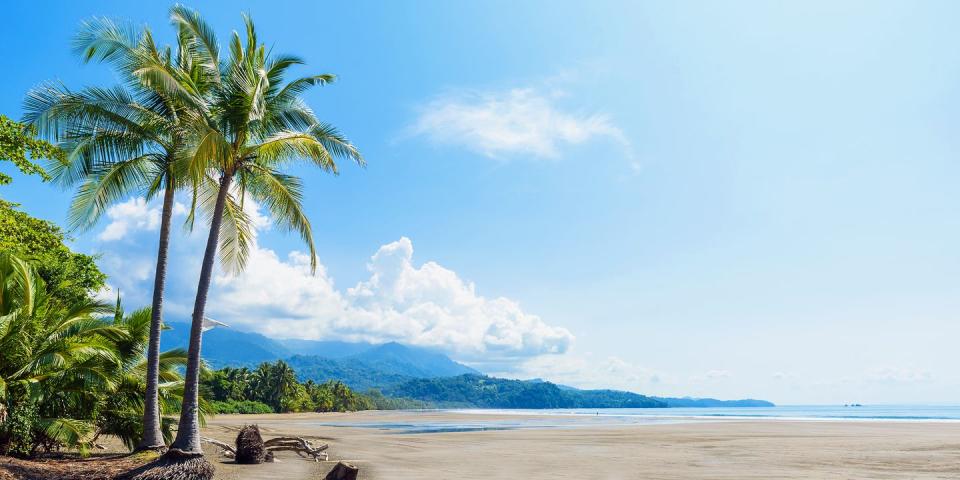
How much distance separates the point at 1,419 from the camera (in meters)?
13.5

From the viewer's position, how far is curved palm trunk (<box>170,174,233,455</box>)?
1341 centimetres

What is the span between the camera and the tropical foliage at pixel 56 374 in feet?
44.2

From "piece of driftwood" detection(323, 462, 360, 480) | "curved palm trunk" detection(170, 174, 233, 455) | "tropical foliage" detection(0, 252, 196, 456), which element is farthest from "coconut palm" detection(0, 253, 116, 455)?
"piece of driftwood" detection(323, 462, 360, 480)

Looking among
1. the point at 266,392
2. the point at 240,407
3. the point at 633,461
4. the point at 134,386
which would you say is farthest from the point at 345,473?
the point at 266,392

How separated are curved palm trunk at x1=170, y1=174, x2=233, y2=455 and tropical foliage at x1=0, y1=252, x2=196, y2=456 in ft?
7.15

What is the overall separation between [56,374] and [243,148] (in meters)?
6.88

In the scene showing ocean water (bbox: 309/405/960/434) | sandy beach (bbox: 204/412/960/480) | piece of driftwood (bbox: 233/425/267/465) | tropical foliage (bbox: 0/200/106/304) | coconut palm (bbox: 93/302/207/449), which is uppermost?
tropical foliage (bbox: 0/200/106/304)

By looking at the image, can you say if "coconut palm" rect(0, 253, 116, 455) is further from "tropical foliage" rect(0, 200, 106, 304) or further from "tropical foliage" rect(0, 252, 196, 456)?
"tropical foliage" rect(0, 200, 106, 304)

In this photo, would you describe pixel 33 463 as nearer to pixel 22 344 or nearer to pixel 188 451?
pixel 22 344

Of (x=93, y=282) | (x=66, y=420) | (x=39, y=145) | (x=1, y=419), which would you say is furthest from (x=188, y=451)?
(x=93, y=282)

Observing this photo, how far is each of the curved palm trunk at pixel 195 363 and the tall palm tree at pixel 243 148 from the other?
0.02 m

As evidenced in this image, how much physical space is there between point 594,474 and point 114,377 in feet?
41.8

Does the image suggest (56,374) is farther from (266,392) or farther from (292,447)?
(266,392)

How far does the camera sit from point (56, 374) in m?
14.0
